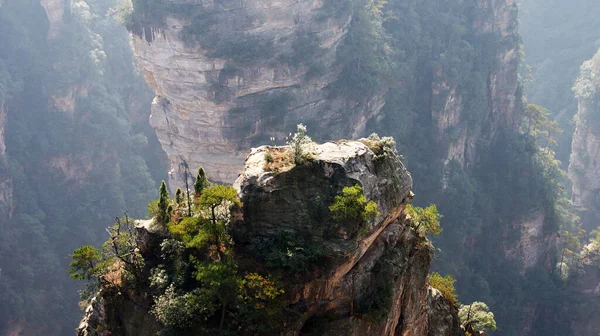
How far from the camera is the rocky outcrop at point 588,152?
59.6 meters

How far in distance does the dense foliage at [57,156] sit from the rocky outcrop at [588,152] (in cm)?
4818

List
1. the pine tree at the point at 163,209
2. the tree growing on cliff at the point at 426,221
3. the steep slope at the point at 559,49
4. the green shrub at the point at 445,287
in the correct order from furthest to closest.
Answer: the steep slope at the point at 559,49 → the green shrub at the point at 445,287 → the tree growing on cliff at the point at 426,221 → the pine tree at the point at 163,209

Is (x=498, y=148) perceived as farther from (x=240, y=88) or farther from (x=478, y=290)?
(x=240, y=88)

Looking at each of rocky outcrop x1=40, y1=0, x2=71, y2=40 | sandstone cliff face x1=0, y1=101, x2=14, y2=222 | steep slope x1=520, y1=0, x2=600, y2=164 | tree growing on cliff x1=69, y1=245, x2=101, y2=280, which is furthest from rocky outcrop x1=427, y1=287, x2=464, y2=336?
steep slope x1=520, y1=0, x2=600, y2=164

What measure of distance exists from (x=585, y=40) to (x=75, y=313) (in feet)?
256

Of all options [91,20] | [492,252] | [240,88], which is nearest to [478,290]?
[492,252]

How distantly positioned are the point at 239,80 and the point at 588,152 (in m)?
43.8

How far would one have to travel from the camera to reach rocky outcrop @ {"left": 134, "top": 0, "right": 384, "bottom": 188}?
38.2 meters

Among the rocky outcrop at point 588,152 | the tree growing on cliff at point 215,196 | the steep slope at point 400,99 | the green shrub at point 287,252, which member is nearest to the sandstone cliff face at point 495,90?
the steep slope at point 400,99

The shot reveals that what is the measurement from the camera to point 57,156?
51.4 metres

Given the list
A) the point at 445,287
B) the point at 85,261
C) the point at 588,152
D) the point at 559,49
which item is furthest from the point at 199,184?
the point at 559,49

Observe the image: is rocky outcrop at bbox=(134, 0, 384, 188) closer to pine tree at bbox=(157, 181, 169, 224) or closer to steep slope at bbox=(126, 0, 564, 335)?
steep slope at bbox=(126, 0, 564, 335)

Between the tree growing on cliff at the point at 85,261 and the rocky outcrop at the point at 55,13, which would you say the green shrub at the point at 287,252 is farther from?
the rocky outcrop at the point at 55,13

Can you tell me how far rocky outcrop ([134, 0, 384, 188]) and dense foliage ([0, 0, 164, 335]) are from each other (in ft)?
47.0
